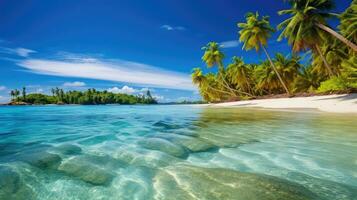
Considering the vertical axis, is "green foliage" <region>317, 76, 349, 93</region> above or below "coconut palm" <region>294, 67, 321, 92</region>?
below

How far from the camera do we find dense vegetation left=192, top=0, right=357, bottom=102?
21.4 meters

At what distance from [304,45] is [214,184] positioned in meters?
25.0

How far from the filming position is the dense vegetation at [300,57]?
21359mm

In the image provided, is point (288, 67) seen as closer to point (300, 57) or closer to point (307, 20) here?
point (300, 57)

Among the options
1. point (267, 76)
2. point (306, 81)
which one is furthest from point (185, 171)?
point (306, 81)

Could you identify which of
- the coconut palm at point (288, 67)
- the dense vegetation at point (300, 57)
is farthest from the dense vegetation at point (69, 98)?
the coconut palm at point (288, 67)

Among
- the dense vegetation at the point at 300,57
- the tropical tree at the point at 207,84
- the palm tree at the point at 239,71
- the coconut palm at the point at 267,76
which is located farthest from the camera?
the tropical tree at the point at 207,84

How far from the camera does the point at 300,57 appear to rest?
40.0 m

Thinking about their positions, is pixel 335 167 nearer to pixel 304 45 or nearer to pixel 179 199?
pixel 179 199

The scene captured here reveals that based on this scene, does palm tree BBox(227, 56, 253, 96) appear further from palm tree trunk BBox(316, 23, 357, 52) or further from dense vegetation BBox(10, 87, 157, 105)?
dense vegetation BBox(10, 87, 157, 105)

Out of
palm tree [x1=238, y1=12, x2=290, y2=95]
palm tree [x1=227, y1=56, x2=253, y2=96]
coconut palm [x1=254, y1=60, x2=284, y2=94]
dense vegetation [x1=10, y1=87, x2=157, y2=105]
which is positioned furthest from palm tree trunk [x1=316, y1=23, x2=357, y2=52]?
dense vegetation [x1=10, y1=87, x2=157, y2=105]

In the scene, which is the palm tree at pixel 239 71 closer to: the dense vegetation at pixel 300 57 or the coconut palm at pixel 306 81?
the dense vegetation at pixel 300 57

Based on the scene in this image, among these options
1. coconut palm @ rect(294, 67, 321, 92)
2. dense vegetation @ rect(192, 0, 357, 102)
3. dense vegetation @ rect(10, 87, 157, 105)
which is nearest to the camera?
dense vegetation @ rect(192, 0, 357, 102)

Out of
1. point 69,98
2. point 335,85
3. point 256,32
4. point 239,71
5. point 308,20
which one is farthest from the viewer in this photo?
point 69,98
